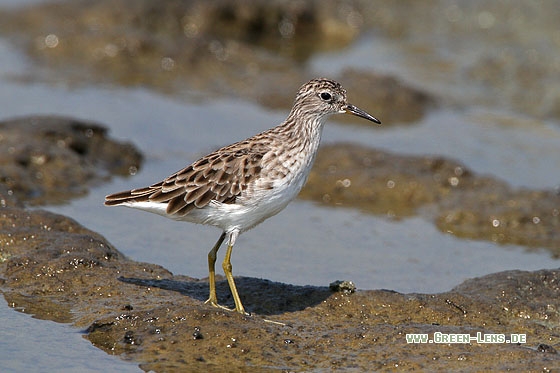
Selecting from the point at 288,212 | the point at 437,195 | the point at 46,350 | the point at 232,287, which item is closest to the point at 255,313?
the point at 232,287

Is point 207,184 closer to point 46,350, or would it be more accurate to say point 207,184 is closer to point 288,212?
point 46,350

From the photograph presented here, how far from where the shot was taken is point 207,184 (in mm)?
8289

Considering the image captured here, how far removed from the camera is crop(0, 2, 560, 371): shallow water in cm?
965

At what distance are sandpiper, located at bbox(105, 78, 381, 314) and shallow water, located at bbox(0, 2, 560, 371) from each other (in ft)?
4.13

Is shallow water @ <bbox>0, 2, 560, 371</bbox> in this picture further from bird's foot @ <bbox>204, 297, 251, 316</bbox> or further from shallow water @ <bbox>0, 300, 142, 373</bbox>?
bird's foot @ <bbox>204, 297, 251, 316</bbox>

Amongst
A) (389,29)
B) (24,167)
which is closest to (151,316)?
(24,167)

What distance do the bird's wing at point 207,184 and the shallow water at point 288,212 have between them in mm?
1297

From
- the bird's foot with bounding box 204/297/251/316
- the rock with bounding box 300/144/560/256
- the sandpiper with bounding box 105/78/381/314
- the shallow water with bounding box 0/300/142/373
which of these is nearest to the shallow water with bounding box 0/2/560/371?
the shallow water with bounding box 0/300/142/373

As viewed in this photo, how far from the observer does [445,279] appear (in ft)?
32.3

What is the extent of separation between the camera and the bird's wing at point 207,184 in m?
8.20

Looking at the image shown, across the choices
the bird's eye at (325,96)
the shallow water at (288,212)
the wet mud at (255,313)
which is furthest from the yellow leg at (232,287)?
the bird's eye at (325,96)

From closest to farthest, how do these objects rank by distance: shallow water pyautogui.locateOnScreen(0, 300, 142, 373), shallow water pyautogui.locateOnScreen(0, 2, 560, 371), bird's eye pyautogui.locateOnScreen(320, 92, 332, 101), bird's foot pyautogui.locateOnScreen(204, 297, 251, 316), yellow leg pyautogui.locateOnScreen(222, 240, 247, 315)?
shallow water pyautogui.locateOnScreen(0, 300, 142, 373)
bird's foot pyautogui.locateOnScreen(204, 297, 251, 316)
yellow leg pyautogui.locateOnScreen(222, 240, 247, 315)
bird's eye pyautogui.locateOnScreen(320, 92, 332, 101)
shallow water pyautogui.locateOnScreen(0, 2, 560, 371)

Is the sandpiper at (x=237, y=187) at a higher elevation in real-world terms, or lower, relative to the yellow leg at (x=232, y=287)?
higher

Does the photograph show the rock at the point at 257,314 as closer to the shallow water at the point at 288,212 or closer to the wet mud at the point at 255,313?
the wet mud at the point at 255,313
